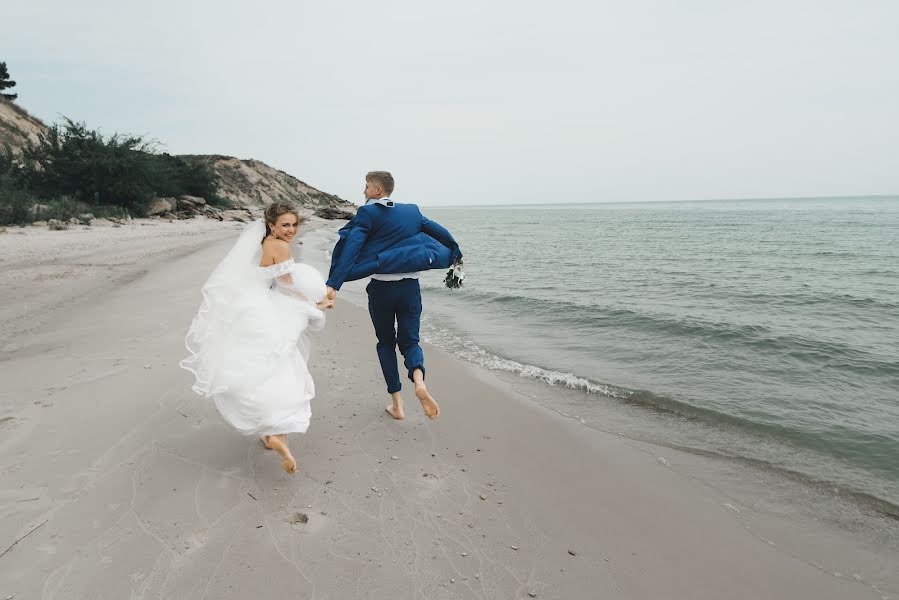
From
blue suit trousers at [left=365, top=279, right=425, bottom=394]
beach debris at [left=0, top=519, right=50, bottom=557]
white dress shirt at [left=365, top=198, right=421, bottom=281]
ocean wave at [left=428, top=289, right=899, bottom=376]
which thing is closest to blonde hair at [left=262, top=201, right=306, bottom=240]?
white dress shirt at [left=365, top=198, right=421, bottom=281]

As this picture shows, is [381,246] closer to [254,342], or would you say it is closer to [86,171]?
[254,342]

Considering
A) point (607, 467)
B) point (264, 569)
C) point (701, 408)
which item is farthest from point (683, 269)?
point (264, 569)

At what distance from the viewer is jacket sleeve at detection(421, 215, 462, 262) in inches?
159

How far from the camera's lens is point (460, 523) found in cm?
277

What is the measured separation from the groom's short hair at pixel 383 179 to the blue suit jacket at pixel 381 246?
139 millimetres

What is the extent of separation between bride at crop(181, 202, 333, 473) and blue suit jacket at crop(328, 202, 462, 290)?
0.36 meters

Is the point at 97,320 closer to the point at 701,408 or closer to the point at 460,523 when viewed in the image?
the point at 460,523

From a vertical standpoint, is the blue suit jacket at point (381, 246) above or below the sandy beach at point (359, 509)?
above

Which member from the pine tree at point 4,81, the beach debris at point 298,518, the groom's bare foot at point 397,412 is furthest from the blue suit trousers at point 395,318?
the pine tree at point 4,81

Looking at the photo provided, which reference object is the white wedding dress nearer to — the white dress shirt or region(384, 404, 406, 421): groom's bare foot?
the white dress shirt

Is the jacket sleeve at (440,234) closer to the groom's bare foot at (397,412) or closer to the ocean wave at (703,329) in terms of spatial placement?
the groom's bare foot at (397,412)

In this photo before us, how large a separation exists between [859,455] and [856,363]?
314cm

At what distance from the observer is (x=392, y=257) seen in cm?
373

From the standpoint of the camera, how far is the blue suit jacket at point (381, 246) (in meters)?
3.65
